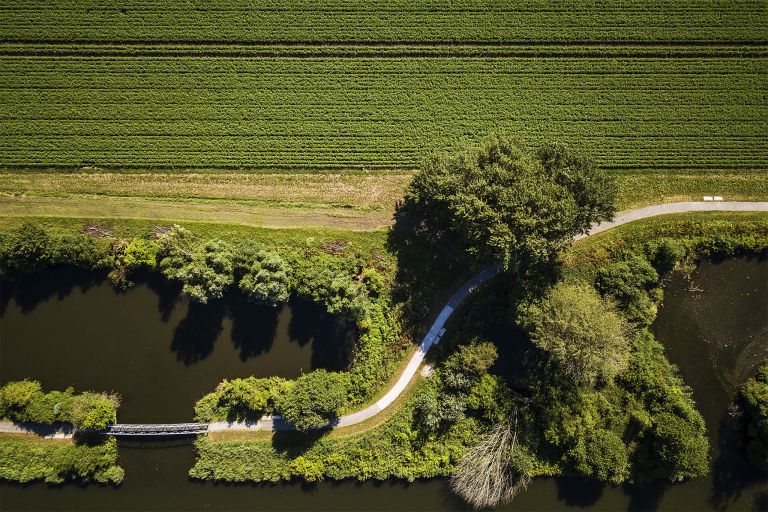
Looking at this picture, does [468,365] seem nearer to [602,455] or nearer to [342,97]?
[602,455]

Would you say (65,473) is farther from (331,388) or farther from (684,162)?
(684,162)

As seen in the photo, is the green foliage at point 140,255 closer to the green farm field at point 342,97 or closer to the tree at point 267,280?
the green farm field at point 342,97

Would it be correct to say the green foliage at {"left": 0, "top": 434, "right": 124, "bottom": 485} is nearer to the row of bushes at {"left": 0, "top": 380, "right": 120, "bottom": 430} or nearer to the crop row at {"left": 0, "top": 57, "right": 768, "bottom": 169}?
the row of bushes at {"left": 0, "top": 380, "right": 120, "bottom": 430}

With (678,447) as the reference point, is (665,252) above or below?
above

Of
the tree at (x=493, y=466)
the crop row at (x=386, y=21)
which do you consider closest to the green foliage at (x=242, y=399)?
the tree at (x=493, y=466)

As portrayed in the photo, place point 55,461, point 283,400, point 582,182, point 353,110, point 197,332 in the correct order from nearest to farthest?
point 582,182, point 283,400, point 55,461, point 197,332, point 353,110

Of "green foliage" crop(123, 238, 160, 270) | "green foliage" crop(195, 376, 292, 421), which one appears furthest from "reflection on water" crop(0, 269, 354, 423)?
"green foliage" crop(123, 238, 160, 270)

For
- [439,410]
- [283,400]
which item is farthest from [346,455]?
[439,410]
